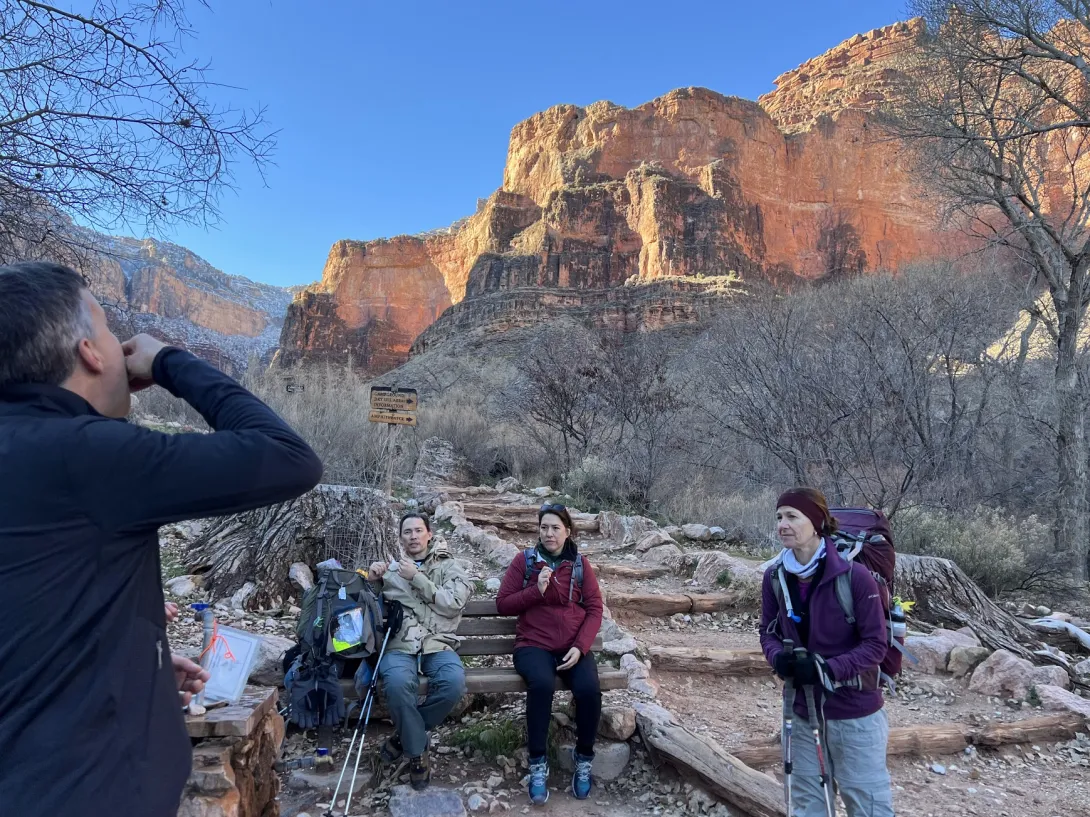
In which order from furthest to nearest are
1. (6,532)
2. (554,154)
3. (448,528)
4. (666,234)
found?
(554,154)
(666,234)
(448,528)
(6,532)

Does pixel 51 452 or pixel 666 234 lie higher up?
pixel 666 234

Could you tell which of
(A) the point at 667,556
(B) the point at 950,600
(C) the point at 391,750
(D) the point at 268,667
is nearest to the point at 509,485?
(A) the point at 667,556

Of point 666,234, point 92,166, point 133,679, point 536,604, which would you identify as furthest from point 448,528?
point 666,234

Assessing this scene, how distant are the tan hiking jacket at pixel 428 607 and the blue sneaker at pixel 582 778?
2.88 feet

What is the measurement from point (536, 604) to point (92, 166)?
327 centimetres

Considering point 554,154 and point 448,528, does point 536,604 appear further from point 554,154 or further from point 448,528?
point 554,154

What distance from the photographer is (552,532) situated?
358cm

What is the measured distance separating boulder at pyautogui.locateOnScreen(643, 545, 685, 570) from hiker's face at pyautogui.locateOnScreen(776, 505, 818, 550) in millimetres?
4585

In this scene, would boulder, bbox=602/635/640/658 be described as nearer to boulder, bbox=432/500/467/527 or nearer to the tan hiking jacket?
the tan hiking jacket

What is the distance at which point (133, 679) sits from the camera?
3.37ft

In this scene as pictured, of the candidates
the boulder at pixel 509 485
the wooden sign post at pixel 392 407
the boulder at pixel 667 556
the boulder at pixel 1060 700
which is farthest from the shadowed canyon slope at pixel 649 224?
the boulder at pixel 1060 700

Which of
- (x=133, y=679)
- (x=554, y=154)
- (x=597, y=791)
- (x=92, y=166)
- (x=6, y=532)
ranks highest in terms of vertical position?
(x=554, y=154)

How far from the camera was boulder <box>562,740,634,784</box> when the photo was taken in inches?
127

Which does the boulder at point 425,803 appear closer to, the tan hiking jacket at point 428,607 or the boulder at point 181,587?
the tan hiking jacket at point 428,607
